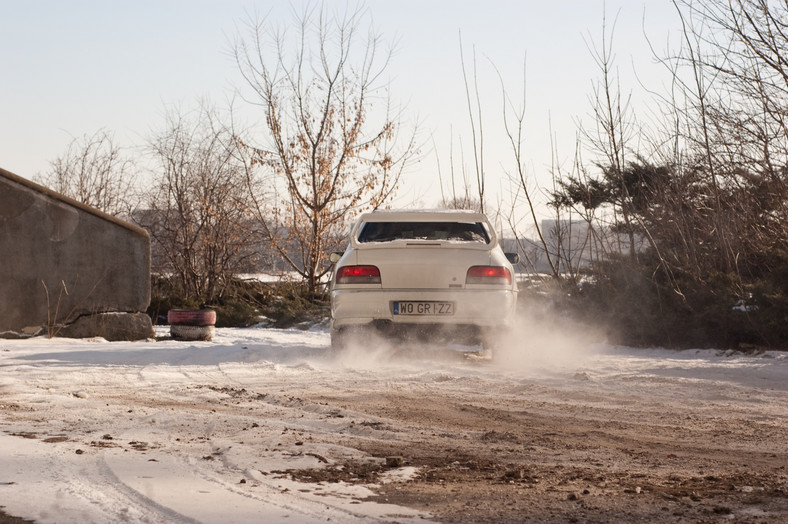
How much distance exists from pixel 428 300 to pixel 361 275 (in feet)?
2.68

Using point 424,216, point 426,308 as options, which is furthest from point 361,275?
point 424,216

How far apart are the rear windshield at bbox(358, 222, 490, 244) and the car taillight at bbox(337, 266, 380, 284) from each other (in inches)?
21.6

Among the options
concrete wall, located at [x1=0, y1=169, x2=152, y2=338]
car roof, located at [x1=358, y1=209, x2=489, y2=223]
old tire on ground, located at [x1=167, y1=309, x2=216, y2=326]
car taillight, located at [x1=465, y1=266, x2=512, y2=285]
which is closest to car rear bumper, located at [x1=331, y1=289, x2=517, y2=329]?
car taillight, located at [x1=465, y1=266, x2=512, y2=285]

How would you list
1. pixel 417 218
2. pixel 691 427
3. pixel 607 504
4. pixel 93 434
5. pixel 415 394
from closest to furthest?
pixel 607 504
pixel 93 434
pixel 691 427
pixel 415 394
pixel 417 218

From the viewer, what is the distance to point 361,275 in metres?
9.33

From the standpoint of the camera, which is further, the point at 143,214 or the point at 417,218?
the point at 143,214

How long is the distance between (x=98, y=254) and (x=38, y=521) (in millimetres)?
9804

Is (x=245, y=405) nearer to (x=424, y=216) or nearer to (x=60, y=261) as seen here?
(x=424, y=216)

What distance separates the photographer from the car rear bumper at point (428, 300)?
9.27 m

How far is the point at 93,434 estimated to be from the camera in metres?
5.12

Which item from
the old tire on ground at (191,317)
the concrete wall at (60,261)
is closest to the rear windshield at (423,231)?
the old tire on ground at (191,317)

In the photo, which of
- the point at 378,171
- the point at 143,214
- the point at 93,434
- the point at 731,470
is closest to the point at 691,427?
the point at 731,470

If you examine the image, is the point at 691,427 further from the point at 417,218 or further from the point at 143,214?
the point at 143,214

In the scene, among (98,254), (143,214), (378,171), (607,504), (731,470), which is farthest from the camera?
(143,214)
